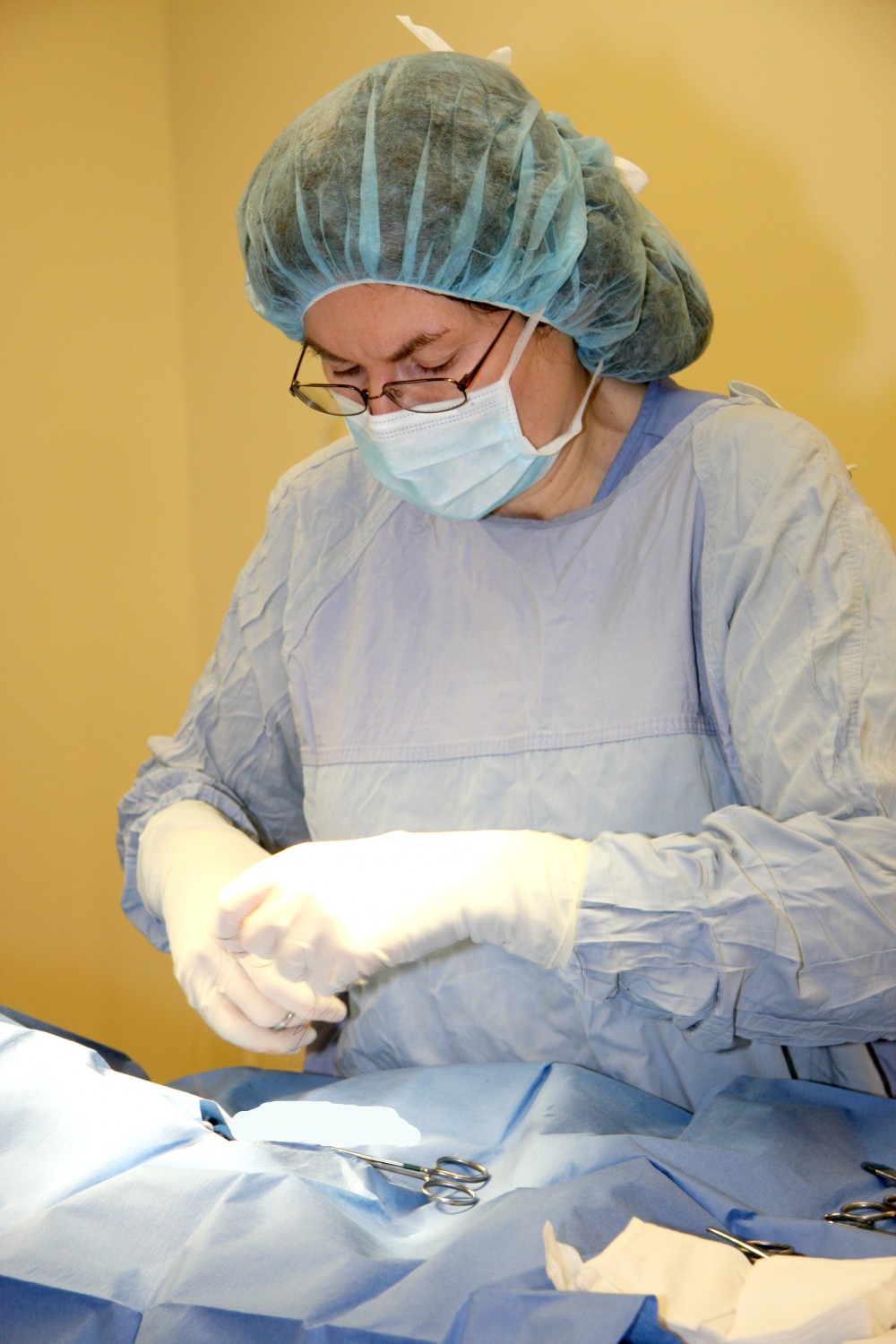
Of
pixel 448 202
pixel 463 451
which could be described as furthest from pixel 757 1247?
pixel 448 202

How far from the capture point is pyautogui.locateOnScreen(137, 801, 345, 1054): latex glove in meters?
1.40

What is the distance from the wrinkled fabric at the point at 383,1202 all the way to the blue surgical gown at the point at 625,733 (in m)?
0.12

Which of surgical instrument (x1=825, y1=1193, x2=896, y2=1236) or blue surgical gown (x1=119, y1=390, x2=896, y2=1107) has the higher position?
blue surgical gown (x1=119, y1=390, x2=896, y2=1107)

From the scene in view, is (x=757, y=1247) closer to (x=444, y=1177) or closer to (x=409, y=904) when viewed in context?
(x=444, y=1177)

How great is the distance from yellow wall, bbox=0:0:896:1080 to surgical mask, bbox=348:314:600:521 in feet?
2.47

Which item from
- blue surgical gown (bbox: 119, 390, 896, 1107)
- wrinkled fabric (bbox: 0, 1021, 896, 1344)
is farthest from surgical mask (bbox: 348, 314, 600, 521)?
wrinkled fabric (bbox: 0, 1021, 896, 1344)

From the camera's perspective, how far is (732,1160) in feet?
3.51

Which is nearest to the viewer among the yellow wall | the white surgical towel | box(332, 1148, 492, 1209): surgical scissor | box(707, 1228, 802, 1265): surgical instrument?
the white surgical towel

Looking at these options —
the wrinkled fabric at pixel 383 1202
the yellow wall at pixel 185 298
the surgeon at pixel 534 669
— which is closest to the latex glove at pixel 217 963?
the surgeon at pixel 534 669

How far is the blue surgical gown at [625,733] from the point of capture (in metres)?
1.21

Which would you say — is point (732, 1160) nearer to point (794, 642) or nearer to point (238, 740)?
point (794, 642)

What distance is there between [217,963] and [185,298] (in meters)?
1.73

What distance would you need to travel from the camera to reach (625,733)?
4.77 ft

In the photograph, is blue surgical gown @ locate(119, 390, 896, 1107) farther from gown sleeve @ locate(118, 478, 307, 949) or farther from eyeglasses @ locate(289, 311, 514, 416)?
eyeglasses @ locate(289, 311, 514, 416)
